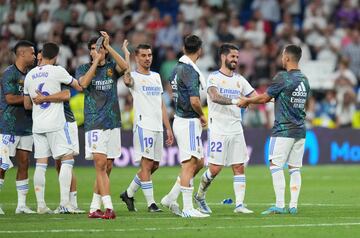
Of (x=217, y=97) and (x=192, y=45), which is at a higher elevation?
(x=192, y=45)

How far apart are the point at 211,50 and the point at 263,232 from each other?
1934 centimetres

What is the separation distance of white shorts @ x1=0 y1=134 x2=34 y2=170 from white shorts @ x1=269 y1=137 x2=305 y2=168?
4.02 metres

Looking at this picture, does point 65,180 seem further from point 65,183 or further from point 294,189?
point 294,189

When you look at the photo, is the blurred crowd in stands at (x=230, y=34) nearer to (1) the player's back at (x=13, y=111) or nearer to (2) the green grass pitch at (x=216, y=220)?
(2) the green grass pitch at (x=216, y=220)

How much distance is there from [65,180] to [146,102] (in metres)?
1.82

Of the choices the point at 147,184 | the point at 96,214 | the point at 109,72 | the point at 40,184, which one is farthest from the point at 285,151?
the point at 40,184

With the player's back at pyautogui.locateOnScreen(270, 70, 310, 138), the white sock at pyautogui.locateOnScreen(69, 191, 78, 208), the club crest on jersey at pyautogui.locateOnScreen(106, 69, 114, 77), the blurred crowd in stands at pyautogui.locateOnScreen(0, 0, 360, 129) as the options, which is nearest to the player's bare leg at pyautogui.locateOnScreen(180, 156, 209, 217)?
the player's back at pyautogui.locateOnScreen(270, 70, 310, 138)

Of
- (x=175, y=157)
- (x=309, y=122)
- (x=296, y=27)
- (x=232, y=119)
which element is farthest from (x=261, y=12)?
(x=232, y=119)

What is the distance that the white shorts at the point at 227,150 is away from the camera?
16484mm

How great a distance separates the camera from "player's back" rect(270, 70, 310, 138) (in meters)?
16.1

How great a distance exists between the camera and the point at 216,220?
49.4 feet

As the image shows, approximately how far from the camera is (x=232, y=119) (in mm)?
16609

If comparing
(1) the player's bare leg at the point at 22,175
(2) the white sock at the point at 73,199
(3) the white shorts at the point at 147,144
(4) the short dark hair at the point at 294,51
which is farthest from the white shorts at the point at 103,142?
(4) the short dark hair at the point at 294,51

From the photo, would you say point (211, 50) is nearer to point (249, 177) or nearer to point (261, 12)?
point (261, 12)
